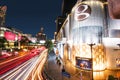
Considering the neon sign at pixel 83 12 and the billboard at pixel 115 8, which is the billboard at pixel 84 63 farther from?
the billboard at pixel 115 8

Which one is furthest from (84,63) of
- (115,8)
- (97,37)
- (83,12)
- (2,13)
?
(2,13)

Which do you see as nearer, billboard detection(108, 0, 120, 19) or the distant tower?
billboard detection(108, 0, 120, 19)

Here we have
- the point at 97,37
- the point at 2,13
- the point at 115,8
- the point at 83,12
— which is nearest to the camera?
the point at 115,8

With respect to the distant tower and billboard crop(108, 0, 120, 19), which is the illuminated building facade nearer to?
billboard crop(108, 0, 120, 19)

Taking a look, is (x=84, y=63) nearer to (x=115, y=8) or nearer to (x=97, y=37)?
(x=97, y=37)

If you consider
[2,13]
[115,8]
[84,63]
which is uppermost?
[2,13]

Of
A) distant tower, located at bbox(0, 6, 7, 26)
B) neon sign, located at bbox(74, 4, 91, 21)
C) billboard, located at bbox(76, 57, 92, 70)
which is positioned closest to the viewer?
billboard, located at bbox(76, 57, 92, 70)

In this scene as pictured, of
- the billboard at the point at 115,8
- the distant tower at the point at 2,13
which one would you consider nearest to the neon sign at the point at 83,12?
the billboard at the point at 115,8

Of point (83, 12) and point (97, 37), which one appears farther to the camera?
point (83, 12)

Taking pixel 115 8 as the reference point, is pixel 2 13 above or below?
above

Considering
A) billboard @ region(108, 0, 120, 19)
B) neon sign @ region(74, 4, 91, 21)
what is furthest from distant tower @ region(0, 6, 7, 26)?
billboard @ region(108, 0, 120, 19)

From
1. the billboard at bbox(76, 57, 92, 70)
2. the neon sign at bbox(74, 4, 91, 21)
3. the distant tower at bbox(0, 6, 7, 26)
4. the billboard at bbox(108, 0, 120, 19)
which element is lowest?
the billboard at bbox(76, 57, 92, 70)

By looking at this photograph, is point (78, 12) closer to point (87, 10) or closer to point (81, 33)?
point (87, 10)

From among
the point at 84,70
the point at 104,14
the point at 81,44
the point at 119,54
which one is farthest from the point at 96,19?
the point at 84,70
